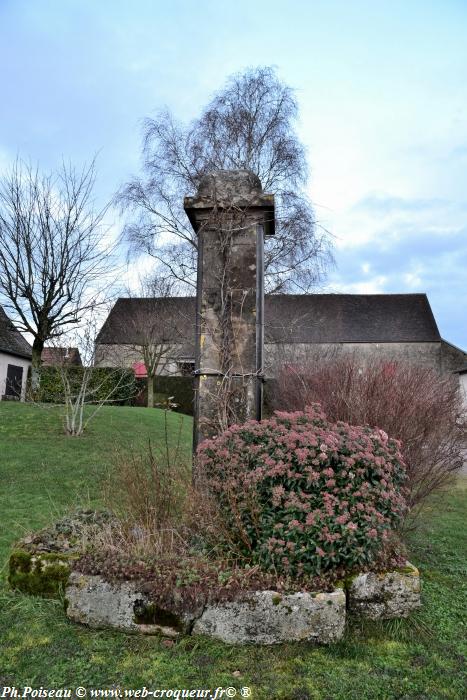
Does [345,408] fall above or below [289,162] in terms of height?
below

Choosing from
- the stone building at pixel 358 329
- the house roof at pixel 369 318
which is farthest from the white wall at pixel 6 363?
the house roof at pixel 369 318

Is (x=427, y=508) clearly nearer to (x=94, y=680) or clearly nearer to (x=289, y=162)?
(x=94, y=680)

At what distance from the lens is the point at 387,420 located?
5.66 metres

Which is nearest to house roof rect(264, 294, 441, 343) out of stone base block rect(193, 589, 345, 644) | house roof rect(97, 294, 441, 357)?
house roof rect(97, 294, 441, 357)

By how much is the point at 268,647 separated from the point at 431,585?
71.1 inches

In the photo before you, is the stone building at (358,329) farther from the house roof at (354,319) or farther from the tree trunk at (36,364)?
the tree trunk at (36,364)

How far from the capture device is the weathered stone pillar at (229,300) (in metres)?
4.86

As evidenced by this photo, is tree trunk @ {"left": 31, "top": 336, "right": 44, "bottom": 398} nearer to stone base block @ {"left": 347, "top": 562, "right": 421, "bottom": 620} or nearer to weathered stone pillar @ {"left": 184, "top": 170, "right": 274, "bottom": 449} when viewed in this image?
weathered stone pillar @ {"left": 184, "top": 170, "right": 274, "bottom": 449}

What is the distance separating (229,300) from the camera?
16.4 feet

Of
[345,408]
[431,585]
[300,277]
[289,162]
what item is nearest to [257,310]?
[345,408]

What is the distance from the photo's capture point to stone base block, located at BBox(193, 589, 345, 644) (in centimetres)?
291

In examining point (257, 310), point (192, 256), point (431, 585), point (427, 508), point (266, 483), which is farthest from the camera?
point (192, 256)

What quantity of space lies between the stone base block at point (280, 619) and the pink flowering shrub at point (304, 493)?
21 centimetres

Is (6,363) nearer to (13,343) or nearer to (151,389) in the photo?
(13,343)
